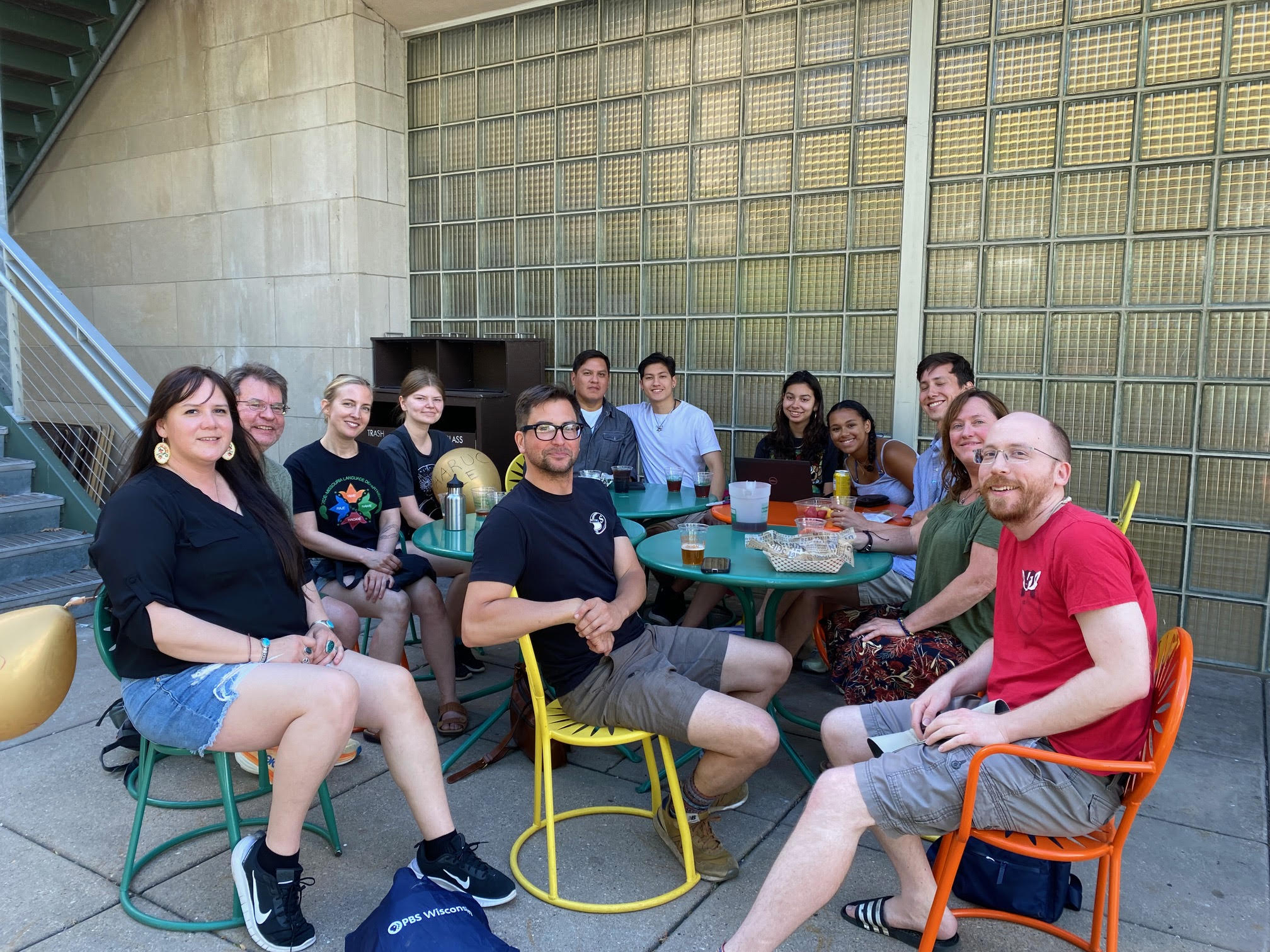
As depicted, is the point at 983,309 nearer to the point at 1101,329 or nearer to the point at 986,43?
the point at 1101,329

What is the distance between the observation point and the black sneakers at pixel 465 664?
4.09 meters

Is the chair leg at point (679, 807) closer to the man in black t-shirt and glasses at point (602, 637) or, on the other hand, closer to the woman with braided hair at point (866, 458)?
the man in black t-shirt and glasses at point (602, 637)

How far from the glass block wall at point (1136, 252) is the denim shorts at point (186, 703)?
395 cm

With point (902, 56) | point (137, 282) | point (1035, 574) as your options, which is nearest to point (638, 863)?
point (1035, 574)


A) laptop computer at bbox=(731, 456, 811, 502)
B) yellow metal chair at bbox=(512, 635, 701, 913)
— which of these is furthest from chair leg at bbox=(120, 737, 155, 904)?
laptop computer at bbox=(731, 456, 811, 502)

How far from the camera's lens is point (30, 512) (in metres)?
4.90

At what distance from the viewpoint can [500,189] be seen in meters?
6.18

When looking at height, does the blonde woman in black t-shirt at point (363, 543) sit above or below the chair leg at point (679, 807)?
above

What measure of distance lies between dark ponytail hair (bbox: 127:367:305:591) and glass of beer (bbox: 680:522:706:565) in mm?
1158

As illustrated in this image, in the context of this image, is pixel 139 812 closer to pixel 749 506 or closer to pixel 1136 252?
pixel 749 506

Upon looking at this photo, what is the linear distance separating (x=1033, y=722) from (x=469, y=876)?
1.43 meters

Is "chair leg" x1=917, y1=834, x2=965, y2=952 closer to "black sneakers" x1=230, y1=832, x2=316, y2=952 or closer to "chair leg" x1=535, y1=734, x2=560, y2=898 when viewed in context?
"chair leg" x1=535, y1=734, x2=560, y2=898

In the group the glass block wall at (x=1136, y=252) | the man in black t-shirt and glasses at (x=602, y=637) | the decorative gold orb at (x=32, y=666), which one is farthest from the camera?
the glass block wall at (x=1136, y=252)

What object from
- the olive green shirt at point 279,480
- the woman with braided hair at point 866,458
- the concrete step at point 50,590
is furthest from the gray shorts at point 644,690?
the concrete step at point 50,590
